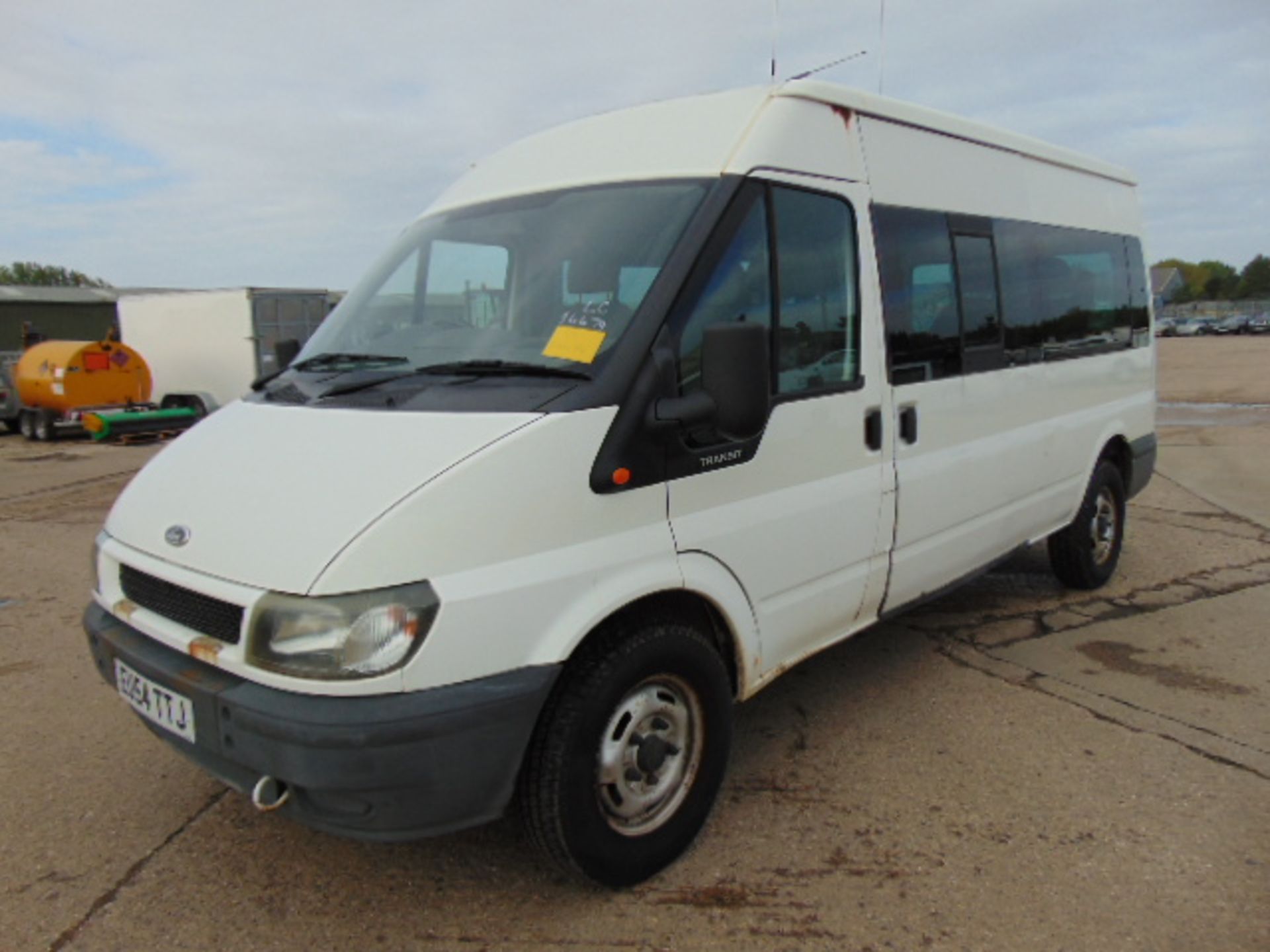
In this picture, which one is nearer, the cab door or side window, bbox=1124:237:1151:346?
the cab door

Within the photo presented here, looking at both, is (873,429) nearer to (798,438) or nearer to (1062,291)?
(798,438)

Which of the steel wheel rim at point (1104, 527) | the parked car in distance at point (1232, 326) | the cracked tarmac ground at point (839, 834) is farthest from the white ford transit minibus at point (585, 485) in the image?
the parked car in distance at point (1232, 326)

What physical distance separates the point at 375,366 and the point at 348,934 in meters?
1.73

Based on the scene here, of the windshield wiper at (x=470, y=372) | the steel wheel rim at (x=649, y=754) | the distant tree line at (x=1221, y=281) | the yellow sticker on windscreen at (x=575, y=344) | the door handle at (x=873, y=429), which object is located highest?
the distant tree line at (x=1221, y=281)

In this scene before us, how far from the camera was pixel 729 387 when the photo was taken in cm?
252

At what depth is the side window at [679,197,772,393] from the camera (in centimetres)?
272

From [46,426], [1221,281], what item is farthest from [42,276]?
[1221,281]

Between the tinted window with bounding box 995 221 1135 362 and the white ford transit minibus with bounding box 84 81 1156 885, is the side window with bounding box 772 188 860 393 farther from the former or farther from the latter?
the tinted window with bounding box 995 221 1135 362

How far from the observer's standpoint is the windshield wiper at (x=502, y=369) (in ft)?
8.57

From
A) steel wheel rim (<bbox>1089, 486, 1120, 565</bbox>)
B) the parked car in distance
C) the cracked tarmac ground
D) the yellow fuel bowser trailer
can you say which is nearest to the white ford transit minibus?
the cracked tarmac ground

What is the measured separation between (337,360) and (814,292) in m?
1.69

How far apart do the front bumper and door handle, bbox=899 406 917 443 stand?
1.86 m

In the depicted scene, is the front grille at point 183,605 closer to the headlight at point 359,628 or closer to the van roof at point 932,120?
the headlight at point 359,628

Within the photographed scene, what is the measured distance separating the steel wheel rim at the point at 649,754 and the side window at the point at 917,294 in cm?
157
